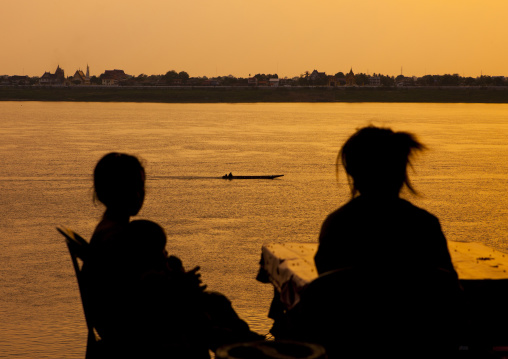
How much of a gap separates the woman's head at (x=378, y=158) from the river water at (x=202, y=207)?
0.57 ft

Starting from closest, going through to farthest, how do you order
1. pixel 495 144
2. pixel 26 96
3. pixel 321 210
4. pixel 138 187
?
pixel 138 187 → pixel 321 210 → pixel 495 144 → pixel 26 96

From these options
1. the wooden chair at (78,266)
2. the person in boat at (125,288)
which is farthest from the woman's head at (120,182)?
the wooden chair at (78,266)

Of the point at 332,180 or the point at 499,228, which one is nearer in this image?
the point at 499,228

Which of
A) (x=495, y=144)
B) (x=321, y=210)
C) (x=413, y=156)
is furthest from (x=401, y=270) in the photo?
(x=495, y=144)

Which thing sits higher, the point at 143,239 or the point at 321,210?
the point at 143,239

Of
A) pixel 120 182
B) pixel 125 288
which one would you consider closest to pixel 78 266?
pixel 125 288

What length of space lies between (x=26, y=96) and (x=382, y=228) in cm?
Answer: 16435

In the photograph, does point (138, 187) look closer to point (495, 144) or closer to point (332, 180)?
point (332, 180)

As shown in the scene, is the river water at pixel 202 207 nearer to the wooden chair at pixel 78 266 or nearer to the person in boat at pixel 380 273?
the person in boat at pixel 380 273

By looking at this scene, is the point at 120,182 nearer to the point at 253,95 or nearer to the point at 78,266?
the point at 78,266

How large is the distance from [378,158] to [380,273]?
477 mm

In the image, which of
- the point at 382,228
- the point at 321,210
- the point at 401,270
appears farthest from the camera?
the point at 321,210

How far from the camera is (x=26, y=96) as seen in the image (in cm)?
16025

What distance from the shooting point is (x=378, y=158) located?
283 cm
